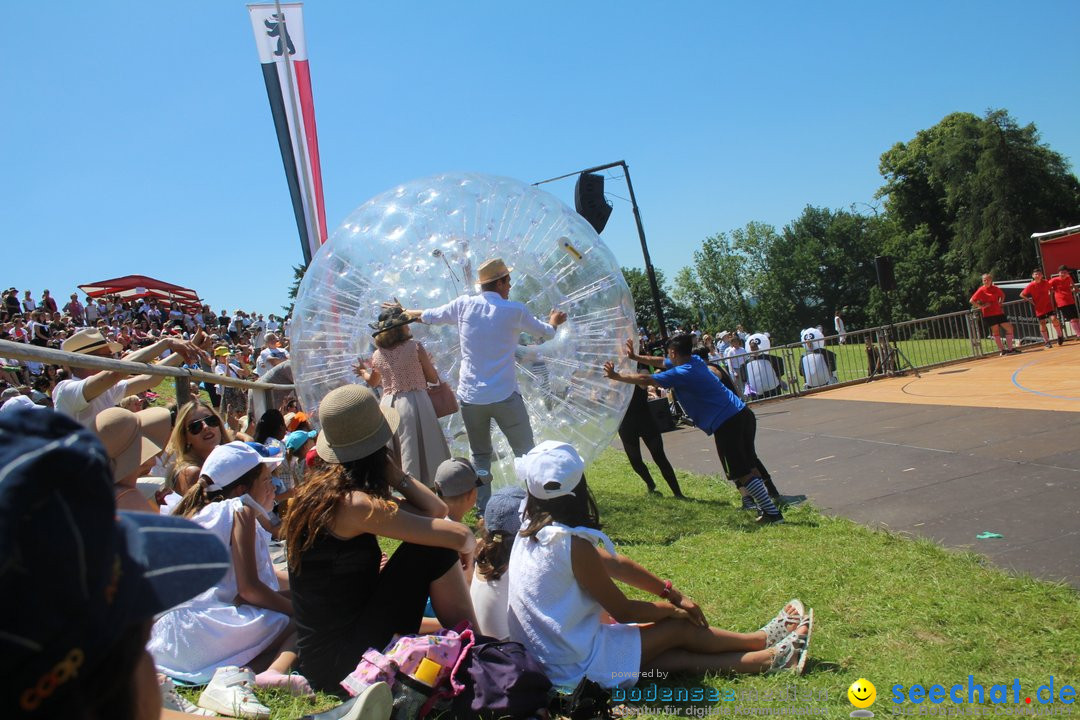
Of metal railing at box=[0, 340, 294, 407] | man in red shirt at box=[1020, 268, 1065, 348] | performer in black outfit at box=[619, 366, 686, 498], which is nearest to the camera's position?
metal railing at box=[0, 340, 294, 407]

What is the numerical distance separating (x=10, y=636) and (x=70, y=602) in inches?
2.3

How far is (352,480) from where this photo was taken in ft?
11.0

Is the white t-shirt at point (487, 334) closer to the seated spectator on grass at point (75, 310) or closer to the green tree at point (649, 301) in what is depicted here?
the seated spectator on grass at point (75, 310)

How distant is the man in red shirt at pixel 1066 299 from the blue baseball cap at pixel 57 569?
19783 mm

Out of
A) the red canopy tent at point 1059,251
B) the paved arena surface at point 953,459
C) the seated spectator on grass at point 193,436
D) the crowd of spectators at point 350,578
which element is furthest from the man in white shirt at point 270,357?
the red canopy tent at point 1059,251

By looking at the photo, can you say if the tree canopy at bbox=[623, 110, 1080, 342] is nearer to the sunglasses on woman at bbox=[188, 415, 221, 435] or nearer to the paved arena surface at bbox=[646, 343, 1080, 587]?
the paved arena surface at bbox=[646, 343, 1080, 587]

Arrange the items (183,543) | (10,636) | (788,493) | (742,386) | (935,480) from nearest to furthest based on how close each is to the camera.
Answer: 1. (10,636)
2. (183,543)
3. (935,480)
4. (788,493)
5. (742,386)

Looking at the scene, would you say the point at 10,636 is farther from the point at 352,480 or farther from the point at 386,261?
the point at 386,261

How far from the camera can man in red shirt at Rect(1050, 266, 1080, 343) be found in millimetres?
16812

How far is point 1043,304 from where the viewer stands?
16.8 meters

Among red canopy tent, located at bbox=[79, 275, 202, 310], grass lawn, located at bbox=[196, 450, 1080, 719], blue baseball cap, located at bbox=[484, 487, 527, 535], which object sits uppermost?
red canopy tent, located at bbox=[79, 275, 202, 310]

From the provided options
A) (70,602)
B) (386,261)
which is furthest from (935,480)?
(70,602)

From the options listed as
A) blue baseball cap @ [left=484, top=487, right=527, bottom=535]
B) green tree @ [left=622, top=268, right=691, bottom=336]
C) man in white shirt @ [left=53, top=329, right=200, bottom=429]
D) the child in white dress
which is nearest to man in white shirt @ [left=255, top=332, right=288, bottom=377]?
man in white shirt @ [left=53, top=329, right=200, bottom=429]

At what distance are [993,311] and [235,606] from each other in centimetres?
1735
